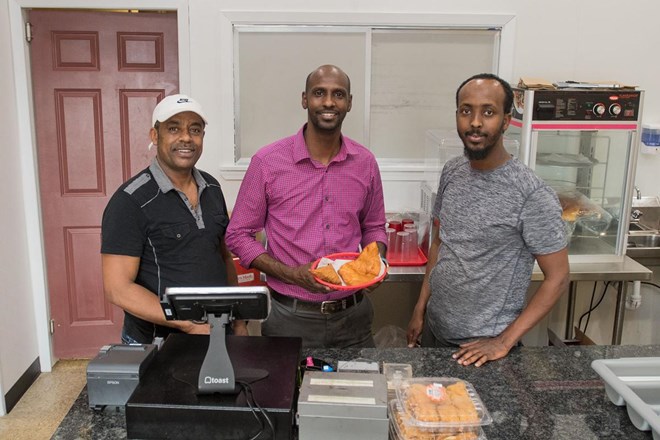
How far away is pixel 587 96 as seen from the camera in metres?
3.00

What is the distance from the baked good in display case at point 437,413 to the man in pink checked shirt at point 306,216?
826 mm

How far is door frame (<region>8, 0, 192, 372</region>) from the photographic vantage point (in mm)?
3248

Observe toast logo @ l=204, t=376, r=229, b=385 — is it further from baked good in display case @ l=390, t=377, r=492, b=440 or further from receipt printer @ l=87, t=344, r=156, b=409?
baked good in display case @ l=390, t=377, r=492, b=440

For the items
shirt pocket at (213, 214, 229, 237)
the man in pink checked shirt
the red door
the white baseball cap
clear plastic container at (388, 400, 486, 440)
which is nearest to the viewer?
clear plastic container at (388, 400, 486, 440)

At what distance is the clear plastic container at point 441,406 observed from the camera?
1372mm

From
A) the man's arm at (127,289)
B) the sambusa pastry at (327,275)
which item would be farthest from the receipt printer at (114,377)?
the sambusa pastry at (327,275)

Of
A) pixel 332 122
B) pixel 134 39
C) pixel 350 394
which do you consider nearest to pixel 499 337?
pixel 350 394

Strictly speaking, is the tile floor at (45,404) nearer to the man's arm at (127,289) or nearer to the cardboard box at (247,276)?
the cardboard box at (247,276)

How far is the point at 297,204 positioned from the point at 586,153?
74.5 inches

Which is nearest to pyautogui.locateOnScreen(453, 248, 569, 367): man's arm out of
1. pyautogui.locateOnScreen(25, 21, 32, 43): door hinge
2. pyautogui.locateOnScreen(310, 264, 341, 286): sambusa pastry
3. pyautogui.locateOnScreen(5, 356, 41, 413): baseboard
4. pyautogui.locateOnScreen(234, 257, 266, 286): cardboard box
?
pyautogui.locateOnScreen(310, 264, 341, 286): sambusa pastry

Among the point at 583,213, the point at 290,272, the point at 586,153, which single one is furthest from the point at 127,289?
the point at 586,153

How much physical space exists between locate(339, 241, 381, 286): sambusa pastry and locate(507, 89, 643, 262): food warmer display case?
1.46 metres

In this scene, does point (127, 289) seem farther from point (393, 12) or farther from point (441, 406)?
point (393, 12)

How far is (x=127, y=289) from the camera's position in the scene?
1896 millimetres
